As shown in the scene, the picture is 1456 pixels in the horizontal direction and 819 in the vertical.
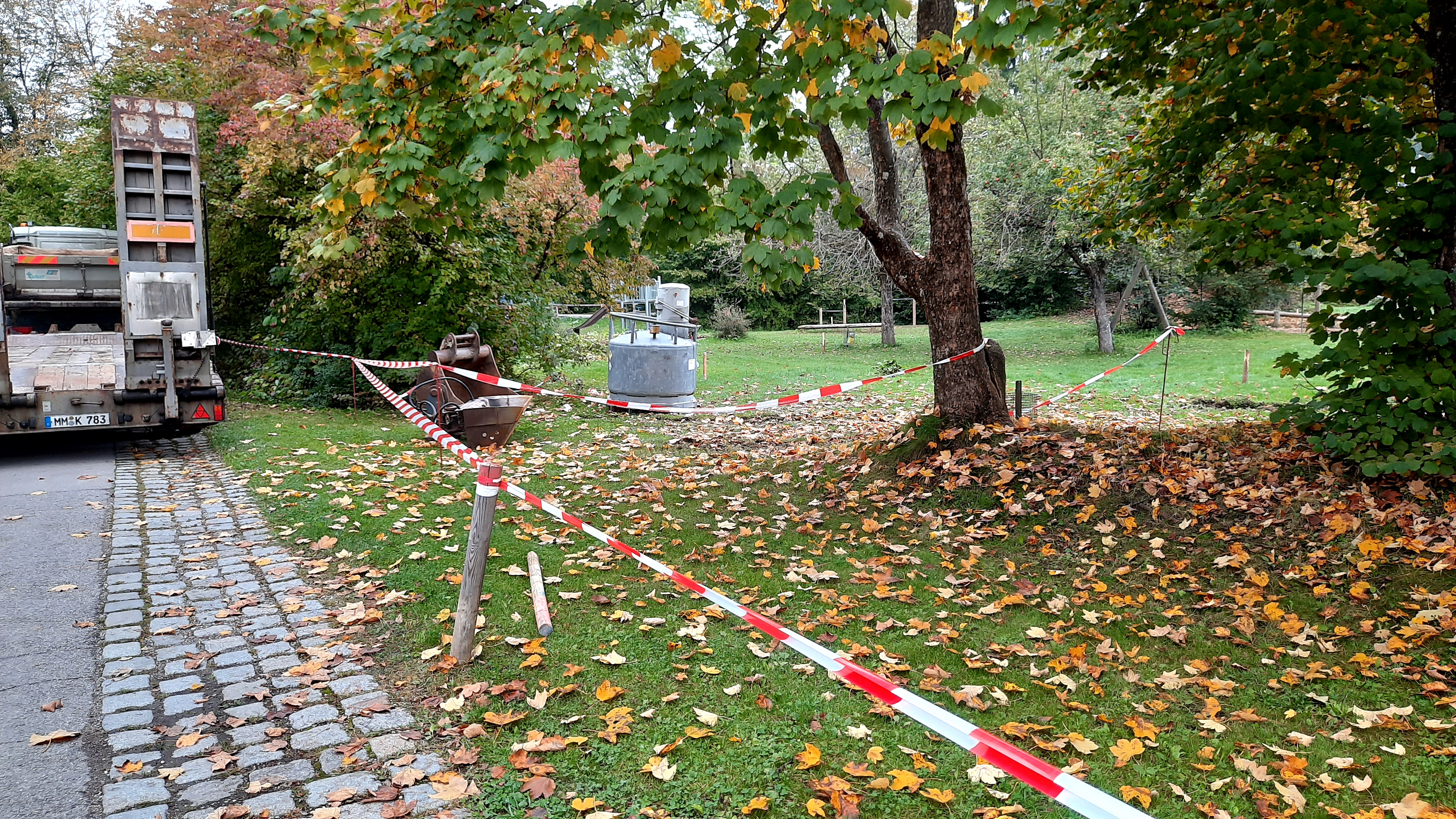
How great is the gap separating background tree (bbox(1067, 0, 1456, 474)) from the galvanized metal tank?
26.3 ft

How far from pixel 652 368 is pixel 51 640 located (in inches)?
378

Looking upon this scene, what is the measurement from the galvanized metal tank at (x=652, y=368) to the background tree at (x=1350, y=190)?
8.01 metres

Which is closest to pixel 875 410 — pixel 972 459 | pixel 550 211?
pixel 550 211

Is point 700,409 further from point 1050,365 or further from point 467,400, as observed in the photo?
point 1050,365

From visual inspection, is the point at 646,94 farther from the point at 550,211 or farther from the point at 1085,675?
the point at 550,211

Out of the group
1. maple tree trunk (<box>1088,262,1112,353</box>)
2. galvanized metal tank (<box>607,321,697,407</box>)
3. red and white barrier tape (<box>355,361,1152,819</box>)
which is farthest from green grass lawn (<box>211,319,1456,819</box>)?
maple tree trunk (<box>1088,262,1112,353</box>)

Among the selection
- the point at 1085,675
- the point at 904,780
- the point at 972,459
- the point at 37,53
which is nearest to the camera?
the point at 904,780

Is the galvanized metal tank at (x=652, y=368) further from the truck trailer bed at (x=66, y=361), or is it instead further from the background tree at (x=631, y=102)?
the background tree at (x=631, y=102)

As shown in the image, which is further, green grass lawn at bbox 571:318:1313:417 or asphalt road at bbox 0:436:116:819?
green grass lawn at bbox 571:318:1313:417

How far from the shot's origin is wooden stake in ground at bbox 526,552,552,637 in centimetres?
484

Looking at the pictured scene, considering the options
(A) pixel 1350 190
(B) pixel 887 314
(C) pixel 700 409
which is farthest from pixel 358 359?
(B) pixel 887 314

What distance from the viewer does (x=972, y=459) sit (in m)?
7.38

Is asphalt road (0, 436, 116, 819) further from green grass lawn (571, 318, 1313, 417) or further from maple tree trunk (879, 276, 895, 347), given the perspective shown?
maple tree trunk (879, 276, 895, 347)

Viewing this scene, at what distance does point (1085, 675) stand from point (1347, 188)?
560 cm
